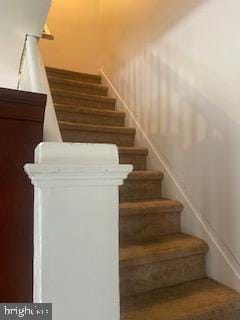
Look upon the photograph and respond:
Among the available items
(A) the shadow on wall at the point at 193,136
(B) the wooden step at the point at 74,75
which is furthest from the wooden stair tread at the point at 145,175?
(B) the wooden step at the point at 74,75

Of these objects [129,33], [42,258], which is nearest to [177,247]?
[42,258]

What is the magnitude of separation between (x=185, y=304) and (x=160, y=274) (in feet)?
0.72

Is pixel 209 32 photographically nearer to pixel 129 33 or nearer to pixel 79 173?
pixel 129 33

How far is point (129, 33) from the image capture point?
2918 millimetres

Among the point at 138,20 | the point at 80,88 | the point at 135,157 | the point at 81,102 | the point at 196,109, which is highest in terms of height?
the point at 138,20

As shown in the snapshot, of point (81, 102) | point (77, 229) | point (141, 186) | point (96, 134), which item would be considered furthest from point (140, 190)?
point (77, 229)

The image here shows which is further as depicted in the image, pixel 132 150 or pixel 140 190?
pixel 132 150

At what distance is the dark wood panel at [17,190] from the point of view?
0.95 metres

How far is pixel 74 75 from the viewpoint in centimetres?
355

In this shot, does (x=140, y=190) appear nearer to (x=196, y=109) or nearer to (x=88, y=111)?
(x=196, y=109)

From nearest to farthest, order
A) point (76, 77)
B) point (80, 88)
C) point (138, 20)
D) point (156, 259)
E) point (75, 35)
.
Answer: point (156, 259) → point (138, 20) → point (80, 88) → point (76, 77) → point (75, 35)

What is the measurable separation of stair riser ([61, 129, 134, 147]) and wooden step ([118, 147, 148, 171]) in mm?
245

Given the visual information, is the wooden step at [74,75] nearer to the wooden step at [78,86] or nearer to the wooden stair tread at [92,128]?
the wooden step at [78,86]

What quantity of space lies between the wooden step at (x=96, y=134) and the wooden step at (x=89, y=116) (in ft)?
0.82
